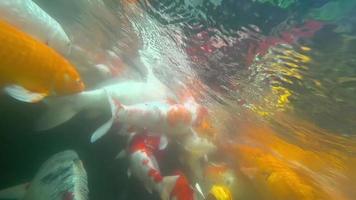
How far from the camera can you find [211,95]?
11.8 metres

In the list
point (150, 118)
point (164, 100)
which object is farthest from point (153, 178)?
point (164, 100)

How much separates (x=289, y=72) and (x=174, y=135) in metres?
3.16

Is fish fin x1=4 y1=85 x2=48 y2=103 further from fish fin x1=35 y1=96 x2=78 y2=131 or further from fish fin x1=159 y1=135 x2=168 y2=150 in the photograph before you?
fish fin x1=159 y1=135 x2=168 y2=150

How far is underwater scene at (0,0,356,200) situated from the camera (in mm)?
4352

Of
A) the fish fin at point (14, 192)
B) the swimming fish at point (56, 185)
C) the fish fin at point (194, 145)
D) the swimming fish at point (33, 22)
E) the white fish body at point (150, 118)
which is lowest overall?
the fish fin at point (14, 192)

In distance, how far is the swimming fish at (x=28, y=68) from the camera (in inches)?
146

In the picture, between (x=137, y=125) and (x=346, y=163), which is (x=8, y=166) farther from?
(x=346, y=163)

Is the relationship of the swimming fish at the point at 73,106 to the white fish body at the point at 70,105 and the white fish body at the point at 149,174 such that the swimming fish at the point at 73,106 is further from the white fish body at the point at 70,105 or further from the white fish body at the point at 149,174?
the white fish body at the point at 149,174

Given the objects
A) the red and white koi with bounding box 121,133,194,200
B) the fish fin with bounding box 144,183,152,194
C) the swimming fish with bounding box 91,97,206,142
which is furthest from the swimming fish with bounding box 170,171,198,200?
the swimming fish with bounding box 91,97,206,142

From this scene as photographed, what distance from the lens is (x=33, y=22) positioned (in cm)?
534

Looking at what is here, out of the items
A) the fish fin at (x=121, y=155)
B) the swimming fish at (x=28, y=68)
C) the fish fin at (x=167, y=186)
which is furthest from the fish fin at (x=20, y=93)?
the fish fin at (x=167, y=186)

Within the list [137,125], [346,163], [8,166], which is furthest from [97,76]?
[346,163]

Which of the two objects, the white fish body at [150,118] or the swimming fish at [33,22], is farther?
the white fish body at [150,118]

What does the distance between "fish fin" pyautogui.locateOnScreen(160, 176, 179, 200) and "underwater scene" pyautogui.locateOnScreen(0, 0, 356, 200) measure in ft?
0.05
